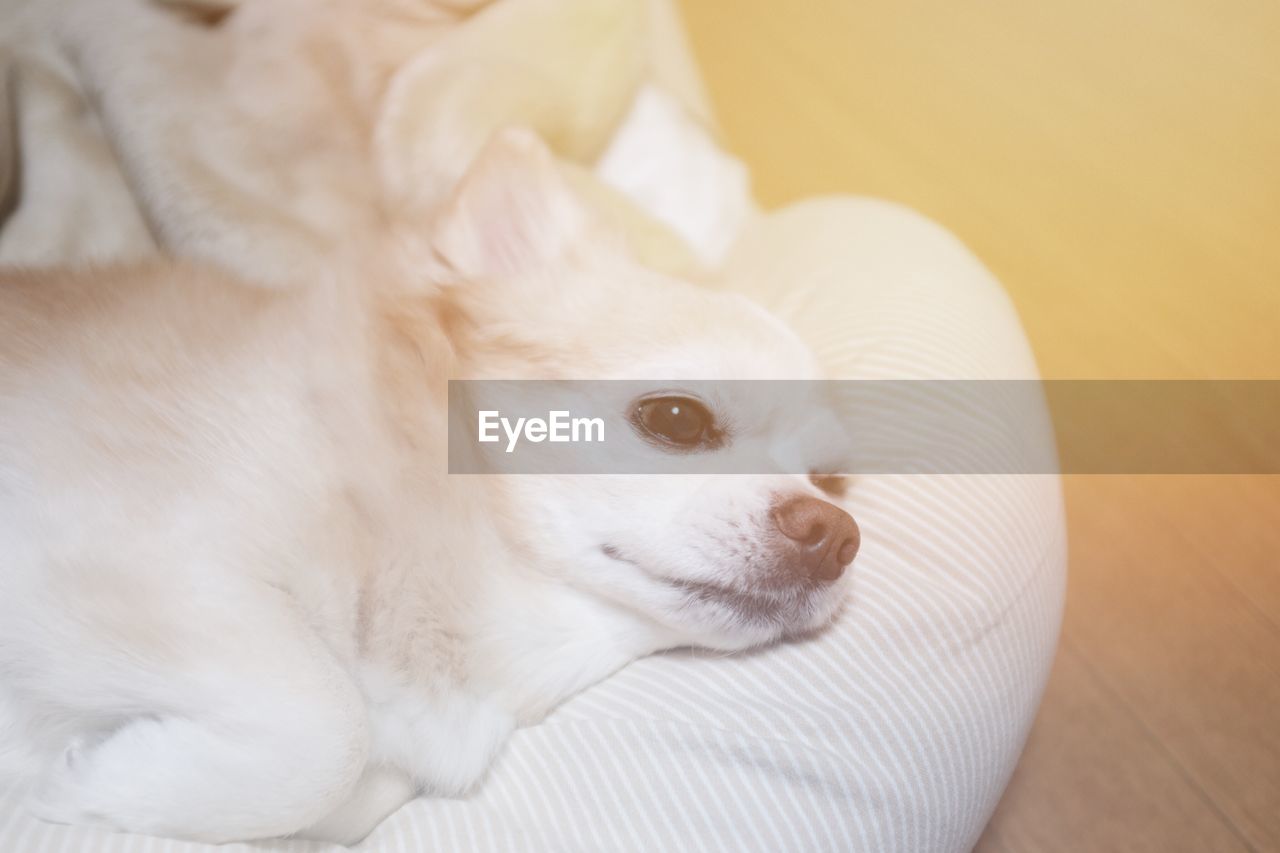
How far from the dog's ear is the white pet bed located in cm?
58

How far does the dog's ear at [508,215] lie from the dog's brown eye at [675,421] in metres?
0.30

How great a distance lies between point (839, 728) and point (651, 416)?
45 cm

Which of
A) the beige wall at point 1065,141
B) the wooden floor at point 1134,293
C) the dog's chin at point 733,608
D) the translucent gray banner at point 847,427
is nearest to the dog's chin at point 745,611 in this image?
the dog's chin at point 733,608

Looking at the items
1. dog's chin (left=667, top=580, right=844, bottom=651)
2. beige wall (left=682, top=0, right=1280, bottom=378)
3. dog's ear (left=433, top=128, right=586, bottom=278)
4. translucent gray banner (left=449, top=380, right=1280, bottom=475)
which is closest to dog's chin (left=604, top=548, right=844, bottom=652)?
dog's chin (left=667, top=580, right=844, bottom=651)

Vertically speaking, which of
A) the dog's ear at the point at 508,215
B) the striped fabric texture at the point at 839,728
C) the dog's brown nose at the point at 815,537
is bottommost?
the striped fabric texture at the point at 839,728

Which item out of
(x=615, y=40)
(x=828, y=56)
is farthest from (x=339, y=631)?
(x=828, y=56)

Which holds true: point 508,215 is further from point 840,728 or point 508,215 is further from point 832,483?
point 840,728

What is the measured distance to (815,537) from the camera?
3.61 ft

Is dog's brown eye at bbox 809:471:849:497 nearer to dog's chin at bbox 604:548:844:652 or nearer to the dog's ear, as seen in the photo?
dog's chin at bbox 604:548:844:652

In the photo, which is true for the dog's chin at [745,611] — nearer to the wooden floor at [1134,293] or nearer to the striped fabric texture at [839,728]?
the striped fabric texture at [839,728]

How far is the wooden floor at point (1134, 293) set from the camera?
1.18 meters

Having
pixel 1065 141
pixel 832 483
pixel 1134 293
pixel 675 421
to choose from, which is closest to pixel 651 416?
pixel 675 421

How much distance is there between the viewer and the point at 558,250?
1328mm

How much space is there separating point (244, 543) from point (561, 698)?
46 centimetres
